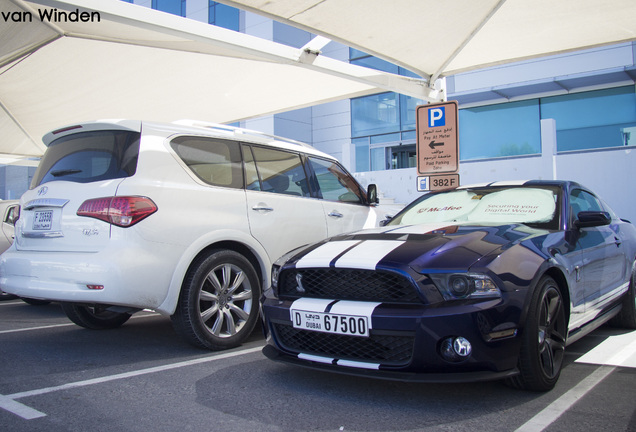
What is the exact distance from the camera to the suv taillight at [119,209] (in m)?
4.00

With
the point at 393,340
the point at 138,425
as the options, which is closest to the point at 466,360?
the point at 393,340

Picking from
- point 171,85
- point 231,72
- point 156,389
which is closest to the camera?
point 156,389

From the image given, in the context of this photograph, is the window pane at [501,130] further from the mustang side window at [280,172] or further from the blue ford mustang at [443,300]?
the blue ford mustang at [443,300]

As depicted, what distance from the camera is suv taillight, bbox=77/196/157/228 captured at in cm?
400

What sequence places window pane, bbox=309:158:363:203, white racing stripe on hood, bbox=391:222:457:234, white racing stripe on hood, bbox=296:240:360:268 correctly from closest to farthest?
white racing stripe on hood, bbox=296:240:360:268 < white racing stripe on hood, bbox=391:222:457:234 < window pane, bbox=309:158:363:203

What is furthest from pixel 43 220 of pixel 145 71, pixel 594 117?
pixel 594 117

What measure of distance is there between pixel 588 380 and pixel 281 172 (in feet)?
10.3

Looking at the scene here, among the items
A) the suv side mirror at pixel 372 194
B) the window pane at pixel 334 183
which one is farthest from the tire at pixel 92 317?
the suv side mirror at pixel 372 194

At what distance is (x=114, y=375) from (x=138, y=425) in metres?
1.07

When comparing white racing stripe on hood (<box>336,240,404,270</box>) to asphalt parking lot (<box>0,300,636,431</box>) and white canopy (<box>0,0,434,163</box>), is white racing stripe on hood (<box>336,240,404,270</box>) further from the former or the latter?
white canopy (<box>0,0,434,163</box>)

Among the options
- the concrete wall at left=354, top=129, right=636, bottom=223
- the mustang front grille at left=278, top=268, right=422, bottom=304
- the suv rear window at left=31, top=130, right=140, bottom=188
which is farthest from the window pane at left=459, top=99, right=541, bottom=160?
the mustang front grille at left=278, top=268, right=422, bottom=304

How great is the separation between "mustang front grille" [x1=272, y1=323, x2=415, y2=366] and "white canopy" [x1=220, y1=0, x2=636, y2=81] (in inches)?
173

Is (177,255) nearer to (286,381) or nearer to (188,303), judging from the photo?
(188,303)

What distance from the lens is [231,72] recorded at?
10.1 m
